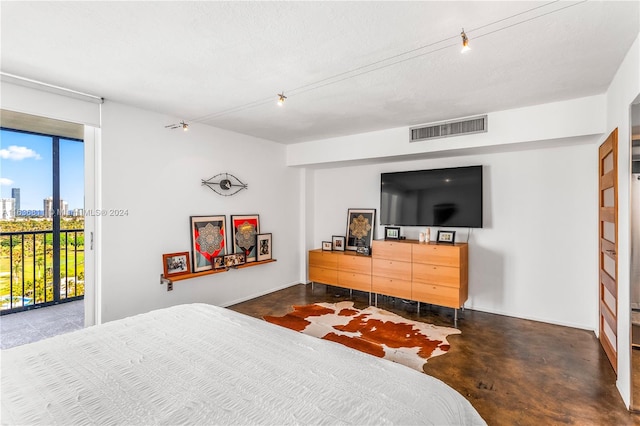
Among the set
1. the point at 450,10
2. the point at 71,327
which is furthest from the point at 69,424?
the point at 71,327

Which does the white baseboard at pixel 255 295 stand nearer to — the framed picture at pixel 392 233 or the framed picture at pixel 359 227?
the framed picture at pixel 359 227

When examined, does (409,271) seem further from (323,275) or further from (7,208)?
(7,208)

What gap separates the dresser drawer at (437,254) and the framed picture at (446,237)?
0.35m

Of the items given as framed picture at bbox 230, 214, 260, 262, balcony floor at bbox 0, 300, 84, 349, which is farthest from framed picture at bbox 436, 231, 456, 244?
balcony floor at bbox 0, 300, 84, 349

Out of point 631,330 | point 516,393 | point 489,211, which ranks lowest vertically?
point 516,393

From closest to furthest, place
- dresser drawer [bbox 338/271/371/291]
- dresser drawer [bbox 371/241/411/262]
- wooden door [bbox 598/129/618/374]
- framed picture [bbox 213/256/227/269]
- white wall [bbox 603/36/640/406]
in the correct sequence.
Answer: white wall [bbox 603/36/640/406], wooden door [bbox 598/129/618/374], framed picture [bbox 213/256/227/269], dresser drawer [bbox 371/241/411/262], dresser drawer [bbox 338/271/371/291]

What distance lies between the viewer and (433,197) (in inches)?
172

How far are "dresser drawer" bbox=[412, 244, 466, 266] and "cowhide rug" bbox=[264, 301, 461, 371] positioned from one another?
0.78 meters

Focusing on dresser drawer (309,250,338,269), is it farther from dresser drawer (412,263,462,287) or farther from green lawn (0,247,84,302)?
green lawn (0,247,84,302)

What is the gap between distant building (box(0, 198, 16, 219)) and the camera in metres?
3.60

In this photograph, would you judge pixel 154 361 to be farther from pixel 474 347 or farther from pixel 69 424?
pixel 474 347

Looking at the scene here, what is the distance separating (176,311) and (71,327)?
2172 mm

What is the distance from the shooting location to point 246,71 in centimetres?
255

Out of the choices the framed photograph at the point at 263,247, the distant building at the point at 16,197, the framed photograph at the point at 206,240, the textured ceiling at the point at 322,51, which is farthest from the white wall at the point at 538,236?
the distant building at the point at 16,197
